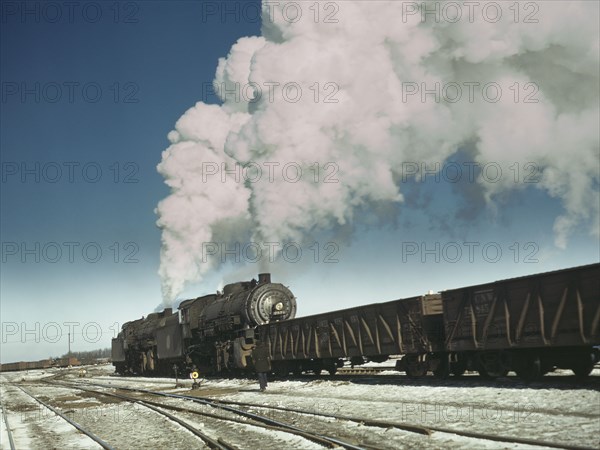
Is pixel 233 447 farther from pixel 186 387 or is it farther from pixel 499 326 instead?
pixel 186 387

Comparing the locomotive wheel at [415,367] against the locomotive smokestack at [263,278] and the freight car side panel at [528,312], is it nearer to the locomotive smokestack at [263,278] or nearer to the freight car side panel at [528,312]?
the freight car side panel at [528,312]

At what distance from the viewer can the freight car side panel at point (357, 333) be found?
17906 mm

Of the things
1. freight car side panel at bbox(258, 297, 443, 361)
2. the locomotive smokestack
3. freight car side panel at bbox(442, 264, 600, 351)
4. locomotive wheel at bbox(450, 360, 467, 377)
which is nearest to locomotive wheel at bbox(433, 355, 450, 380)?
locomotive wheel at bbox(450, 360, 467, 377)

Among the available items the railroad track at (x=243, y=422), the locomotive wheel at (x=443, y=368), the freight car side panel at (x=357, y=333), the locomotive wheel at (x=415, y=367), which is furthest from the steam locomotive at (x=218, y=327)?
the locomotive wheel at (x=443, y=368)

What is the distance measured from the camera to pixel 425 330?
1758cm

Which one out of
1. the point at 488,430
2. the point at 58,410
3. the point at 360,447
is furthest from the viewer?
the point at 58,410

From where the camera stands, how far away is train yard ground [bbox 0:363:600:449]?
9750 mm

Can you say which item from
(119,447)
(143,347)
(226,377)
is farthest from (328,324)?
(143,347)

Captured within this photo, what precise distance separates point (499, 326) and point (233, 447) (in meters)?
8.18

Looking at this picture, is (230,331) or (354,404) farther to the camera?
(230,331)

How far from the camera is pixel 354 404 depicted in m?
14.8

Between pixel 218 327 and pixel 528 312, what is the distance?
16272mm

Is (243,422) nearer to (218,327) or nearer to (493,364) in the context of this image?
(493,364)

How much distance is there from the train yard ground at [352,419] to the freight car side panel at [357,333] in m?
1.14
